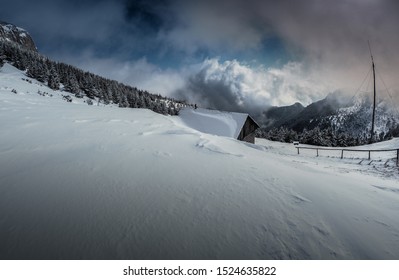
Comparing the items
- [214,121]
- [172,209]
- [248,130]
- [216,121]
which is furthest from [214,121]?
[172,209]

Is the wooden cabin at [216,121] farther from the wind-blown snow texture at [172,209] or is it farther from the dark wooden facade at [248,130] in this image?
the wind-blown snow texture at [172,209]

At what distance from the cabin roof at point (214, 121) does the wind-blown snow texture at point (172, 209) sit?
17.5 meters

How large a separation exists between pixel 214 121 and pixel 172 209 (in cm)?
2476

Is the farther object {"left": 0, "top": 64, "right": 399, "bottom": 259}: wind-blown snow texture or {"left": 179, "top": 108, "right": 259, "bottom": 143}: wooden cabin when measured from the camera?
{"left": 179, "top": 108, "right": 259, "bottom": 143}: wooden cabin

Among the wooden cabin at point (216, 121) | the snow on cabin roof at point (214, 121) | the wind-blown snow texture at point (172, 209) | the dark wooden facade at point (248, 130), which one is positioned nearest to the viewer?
the wind-blown snow texture at point (172, 209)

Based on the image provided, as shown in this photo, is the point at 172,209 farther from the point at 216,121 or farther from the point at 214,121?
the point at 216,121

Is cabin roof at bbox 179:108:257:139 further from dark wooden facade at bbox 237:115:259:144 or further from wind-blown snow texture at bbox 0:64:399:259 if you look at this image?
wind-blown snow texture at bbox 0:64:399:259

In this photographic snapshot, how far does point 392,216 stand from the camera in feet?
13.5

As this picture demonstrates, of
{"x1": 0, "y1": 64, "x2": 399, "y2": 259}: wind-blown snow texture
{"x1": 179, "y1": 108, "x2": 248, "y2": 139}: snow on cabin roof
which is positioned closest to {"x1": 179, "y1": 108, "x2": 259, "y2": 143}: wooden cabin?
{"x1": 179, "y1": 108, "x2": 248, "y2": 139}: snow on cabin roof

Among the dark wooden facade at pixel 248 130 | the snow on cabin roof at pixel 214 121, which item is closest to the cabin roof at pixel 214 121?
the snow on cabin roof at pixel 214 121

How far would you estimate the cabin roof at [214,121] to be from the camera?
2469 cm

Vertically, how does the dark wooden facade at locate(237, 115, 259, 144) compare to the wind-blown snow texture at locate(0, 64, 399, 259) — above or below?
above

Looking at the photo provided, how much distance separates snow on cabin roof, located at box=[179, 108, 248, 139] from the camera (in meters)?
24.7
